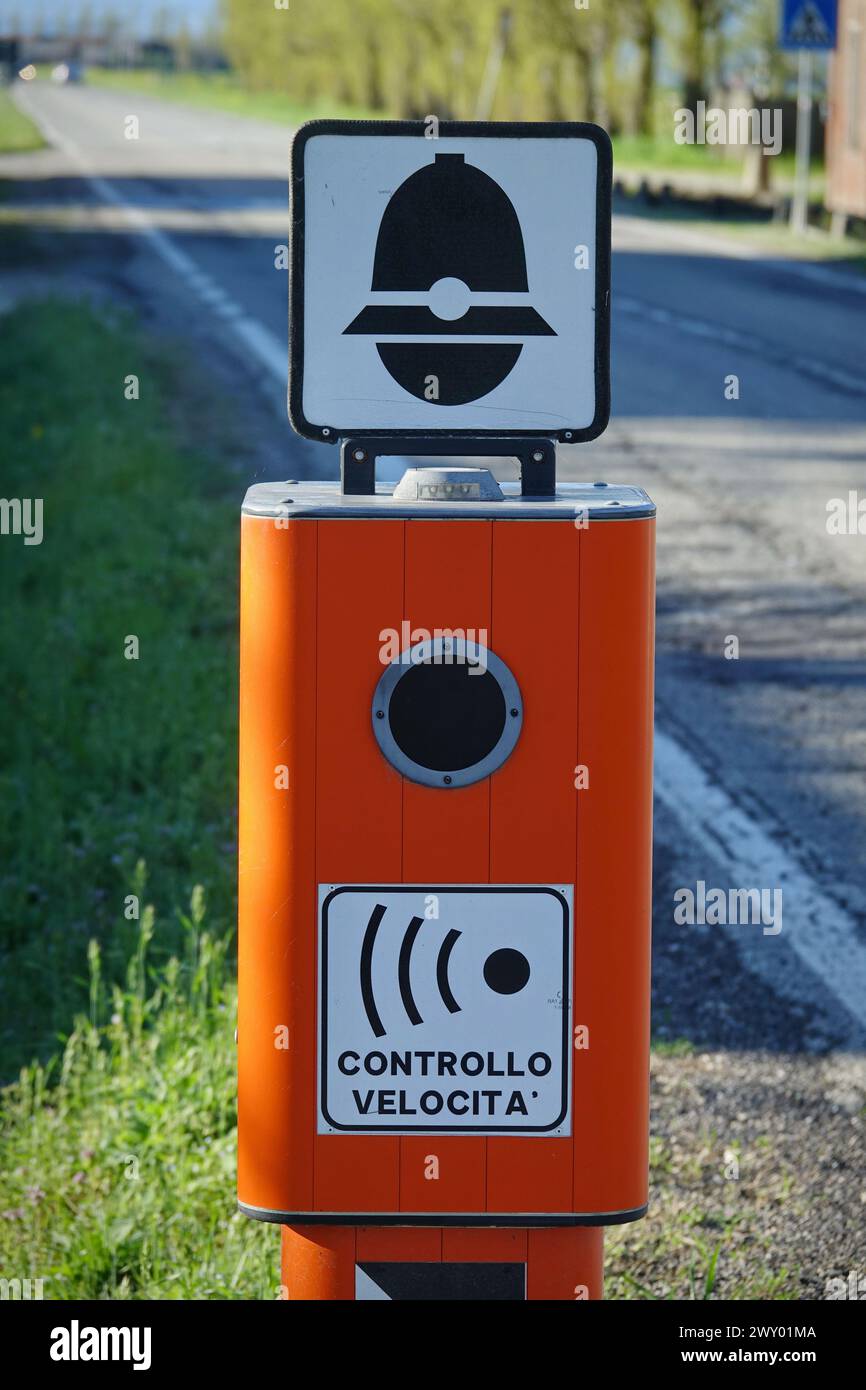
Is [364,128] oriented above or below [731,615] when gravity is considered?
above

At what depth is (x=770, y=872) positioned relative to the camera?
4488mm

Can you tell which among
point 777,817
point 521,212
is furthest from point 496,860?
point 777,817

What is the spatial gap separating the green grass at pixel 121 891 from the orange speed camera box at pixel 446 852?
68cm

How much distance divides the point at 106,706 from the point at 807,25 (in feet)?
49.9

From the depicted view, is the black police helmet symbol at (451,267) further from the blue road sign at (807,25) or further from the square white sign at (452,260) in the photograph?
the blue road sign at (807,25)

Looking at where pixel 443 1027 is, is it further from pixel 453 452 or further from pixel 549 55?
pixel 549 55

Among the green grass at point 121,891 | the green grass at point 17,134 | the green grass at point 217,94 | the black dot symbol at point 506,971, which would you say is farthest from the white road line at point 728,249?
the green grass at point 217,94

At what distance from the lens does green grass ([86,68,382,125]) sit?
76812 mm

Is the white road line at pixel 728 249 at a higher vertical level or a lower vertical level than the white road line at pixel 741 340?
higher

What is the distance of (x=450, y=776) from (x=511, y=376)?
19.9 inches

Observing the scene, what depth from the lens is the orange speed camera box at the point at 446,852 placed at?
224cm

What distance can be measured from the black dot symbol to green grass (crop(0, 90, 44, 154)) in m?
43.0

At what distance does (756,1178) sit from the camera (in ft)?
10.6

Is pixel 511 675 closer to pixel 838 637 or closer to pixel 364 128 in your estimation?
pixel 364 128
